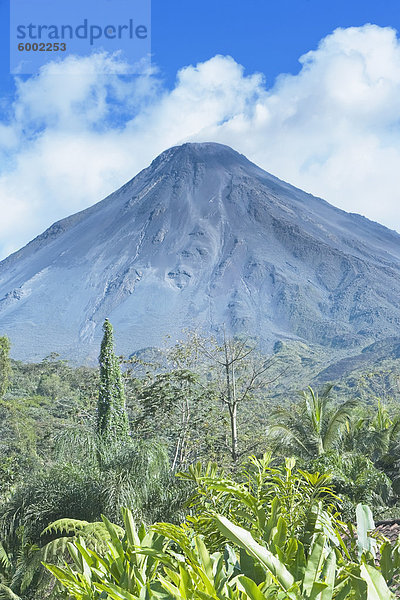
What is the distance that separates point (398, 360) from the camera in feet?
180

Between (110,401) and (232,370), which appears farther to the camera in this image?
(232,370)

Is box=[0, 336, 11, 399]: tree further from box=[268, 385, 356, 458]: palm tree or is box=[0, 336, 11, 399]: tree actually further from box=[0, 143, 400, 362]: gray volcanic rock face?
box=[0, 143, 400, 362]: gray volcanic rock face

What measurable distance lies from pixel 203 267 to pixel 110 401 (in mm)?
103074

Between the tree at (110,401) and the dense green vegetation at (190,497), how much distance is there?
1.1 inches

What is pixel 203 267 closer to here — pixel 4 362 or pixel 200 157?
pixel 200 157

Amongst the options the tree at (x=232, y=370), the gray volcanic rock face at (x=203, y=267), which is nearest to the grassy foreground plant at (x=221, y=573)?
the tree at (x=232, y=370)

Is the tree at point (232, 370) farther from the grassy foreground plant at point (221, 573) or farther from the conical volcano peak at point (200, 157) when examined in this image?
the conical volcano peak at point (200, 157)

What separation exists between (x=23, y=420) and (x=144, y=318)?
3252 inches

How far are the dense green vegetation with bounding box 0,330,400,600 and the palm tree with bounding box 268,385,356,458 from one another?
0.03 m

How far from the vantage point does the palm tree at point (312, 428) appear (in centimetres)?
1147

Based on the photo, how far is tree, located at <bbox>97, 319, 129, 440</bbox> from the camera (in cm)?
936

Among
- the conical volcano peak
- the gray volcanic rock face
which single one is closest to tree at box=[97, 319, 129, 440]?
the gray volcanic rock face

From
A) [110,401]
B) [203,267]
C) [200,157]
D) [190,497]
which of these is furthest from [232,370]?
[200,157]

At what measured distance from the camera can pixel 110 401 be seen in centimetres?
933
